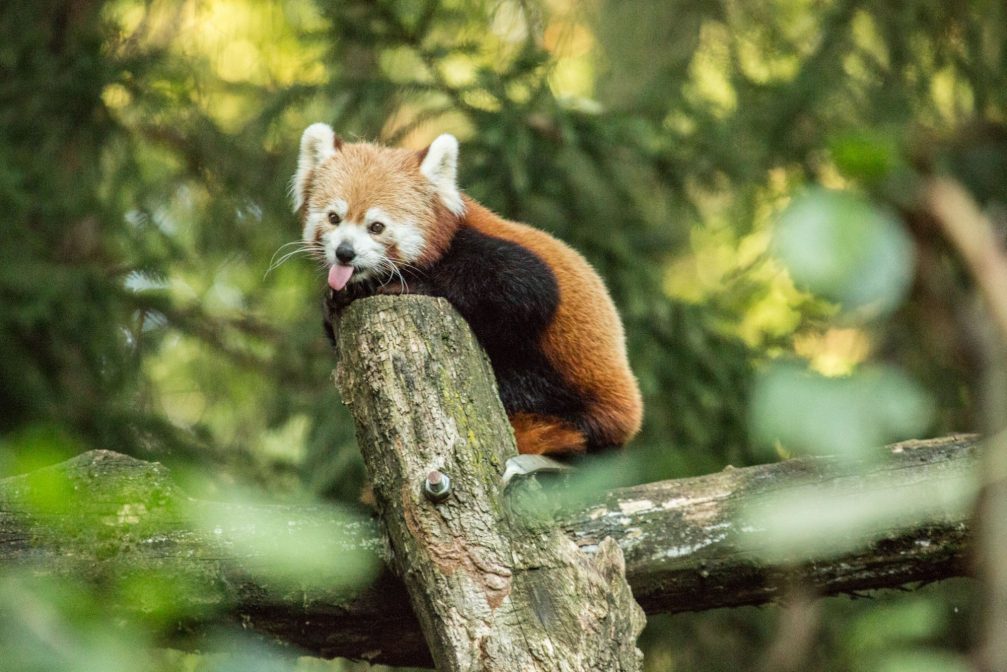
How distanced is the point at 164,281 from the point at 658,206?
9.58ft

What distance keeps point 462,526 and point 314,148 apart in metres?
1.85

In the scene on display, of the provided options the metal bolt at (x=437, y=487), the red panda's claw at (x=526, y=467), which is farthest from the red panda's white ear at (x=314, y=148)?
the metal bolt at (x=437, y=487)

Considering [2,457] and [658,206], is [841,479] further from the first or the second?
[658,206]

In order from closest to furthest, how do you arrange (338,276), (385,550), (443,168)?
(385,550) → (338,276) → (443,168)

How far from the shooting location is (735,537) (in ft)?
9.52

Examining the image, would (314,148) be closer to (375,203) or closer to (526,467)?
(375,203)

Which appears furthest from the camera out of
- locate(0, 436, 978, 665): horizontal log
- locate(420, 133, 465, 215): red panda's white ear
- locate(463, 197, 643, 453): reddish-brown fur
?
locate(420, 133, 465, 215): red panda's white ear

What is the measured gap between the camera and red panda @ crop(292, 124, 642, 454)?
345 cm

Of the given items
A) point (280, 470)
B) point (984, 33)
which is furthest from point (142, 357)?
point (984, 33)

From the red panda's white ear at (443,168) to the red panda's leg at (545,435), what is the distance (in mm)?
833

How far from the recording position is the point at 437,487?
254 centimetres

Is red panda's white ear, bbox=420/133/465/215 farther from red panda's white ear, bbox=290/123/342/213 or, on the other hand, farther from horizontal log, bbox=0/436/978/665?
horizontal log, bbox=0/436/978/665

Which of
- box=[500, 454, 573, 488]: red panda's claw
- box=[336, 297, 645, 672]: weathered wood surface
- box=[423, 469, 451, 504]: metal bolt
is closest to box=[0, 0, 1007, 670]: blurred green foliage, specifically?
box=[500, 454, 573, 488]: red panda's claw

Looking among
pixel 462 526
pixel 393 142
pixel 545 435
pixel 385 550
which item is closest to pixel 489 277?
pixel 545 435
